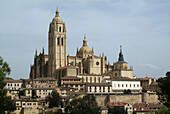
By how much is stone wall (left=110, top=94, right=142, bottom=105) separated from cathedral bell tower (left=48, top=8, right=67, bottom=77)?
2414 cm

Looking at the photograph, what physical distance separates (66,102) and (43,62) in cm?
3188

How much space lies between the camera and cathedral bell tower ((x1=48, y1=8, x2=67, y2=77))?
96.5 m

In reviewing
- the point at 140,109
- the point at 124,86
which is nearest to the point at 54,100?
the point at 140,109

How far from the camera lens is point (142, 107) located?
72375 mm

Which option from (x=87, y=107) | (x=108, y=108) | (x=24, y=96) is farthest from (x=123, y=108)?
(x=24, y=96)

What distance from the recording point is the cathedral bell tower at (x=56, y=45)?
96519 millimetres

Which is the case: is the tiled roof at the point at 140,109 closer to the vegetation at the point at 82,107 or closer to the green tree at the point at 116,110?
the green tree at the point at 116,110

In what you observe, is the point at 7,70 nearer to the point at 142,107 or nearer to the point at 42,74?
the point at 142,107

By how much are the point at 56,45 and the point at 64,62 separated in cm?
505

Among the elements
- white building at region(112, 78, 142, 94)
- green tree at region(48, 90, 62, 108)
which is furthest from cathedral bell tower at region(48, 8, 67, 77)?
green tree at region(48, 90, 62, 108)

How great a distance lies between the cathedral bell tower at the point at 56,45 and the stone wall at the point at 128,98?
24.1 m

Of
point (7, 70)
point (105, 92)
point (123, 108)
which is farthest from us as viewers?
point (105, 92)

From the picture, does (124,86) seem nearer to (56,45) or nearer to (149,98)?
(149,98)

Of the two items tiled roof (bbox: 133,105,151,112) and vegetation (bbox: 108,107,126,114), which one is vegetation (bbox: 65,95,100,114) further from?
tiled roof (bbox: 133,105,151,112)
